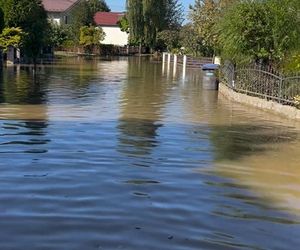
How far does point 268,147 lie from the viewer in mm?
12094

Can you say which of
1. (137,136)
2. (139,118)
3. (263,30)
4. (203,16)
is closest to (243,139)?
(137,136)

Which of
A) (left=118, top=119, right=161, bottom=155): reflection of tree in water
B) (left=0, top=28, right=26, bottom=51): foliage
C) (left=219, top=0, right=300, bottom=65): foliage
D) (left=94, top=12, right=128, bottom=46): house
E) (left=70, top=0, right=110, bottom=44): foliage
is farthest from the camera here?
(left=94, top=12, right=128, bottom=46): house

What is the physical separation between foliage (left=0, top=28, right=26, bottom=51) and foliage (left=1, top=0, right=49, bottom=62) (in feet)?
3.82

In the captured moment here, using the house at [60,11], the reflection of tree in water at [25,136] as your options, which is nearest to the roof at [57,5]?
the house at [60,11]

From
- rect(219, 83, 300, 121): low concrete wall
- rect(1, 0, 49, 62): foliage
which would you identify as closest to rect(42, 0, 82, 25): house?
rect(1, 0, 49, 62): foliage

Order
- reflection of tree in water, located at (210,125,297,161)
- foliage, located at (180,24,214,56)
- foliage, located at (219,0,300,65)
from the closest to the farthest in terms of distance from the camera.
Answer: reflection of tree in water, located at (210,125,297,161)
foliage, located at (219,0,300,65)
foliage, located at (180,24,214,56)

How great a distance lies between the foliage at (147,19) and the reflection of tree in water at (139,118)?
46.7 meters

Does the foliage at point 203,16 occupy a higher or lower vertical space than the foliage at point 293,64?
higher

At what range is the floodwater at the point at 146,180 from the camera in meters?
6.16

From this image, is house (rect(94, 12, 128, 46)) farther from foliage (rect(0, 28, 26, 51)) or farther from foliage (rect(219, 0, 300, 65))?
foliage (rect(219, 0, 300, 65))

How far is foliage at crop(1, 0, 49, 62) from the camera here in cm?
3947

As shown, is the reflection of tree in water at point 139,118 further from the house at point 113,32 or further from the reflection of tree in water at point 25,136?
the house at point 113,32

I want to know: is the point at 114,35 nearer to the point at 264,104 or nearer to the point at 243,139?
the point at 264,104

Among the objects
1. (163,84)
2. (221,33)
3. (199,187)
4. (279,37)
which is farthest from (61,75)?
(199,187)
